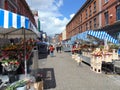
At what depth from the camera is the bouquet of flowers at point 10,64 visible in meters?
9.01

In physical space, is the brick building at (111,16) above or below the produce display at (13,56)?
above

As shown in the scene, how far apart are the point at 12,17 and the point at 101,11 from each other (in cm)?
2891

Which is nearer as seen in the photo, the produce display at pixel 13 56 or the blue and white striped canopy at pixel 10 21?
the blue and white striped canopy at pixel 10 21

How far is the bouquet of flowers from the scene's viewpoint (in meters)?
9.01

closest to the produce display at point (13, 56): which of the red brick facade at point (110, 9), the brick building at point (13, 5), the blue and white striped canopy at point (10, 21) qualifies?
the blue and white striped canopy at point (10, 21)

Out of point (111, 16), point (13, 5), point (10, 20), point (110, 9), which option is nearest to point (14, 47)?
point (10, 20)

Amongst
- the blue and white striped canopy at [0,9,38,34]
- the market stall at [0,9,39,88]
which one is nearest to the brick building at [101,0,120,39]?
the market stall at [0,9,39,88]

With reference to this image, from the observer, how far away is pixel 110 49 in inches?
677

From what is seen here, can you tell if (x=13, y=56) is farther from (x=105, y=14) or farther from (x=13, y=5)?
(x=105, y=14)

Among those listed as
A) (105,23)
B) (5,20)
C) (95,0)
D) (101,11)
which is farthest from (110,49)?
(95,0)

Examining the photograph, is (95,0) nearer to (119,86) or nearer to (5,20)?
(119,86)

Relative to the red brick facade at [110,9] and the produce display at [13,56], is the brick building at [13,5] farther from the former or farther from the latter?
the red brick facade at [110,9]

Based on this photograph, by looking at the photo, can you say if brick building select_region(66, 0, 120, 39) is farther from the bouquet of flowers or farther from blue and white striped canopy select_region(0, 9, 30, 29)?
blue and white striped canopy select_region(0, 9, 30, 29)

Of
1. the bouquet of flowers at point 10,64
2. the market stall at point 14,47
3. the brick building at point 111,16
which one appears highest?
the brick building at point 111,16
